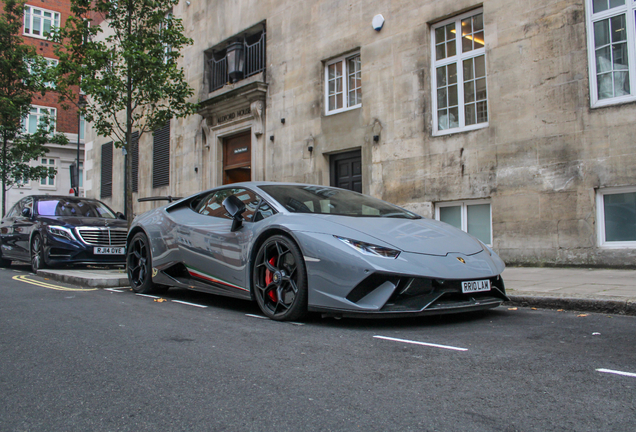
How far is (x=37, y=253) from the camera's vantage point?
10.1 m

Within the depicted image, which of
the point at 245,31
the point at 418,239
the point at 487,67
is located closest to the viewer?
the point at 418,239

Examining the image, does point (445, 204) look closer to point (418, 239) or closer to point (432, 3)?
point (432, 3)

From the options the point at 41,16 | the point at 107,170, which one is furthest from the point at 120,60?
the point at 41,16

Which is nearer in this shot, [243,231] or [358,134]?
[243,231]

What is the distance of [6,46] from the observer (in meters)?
Answer: 20.0

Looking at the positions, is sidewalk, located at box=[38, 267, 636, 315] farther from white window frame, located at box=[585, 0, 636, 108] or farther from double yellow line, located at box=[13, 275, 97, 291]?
white window frame, located at box=[585, 0, 636, 108]

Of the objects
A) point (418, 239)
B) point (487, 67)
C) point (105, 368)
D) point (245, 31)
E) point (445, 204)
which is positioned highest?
point (245, 31)

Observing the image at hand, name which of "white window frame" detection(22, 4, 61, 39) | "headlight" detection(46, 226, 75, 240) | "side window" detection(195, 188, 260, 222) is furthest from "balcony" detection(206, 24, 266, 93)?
"white window frame" detection(22, 4, 61, 39)

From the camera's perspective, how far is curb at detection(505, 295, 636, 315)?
479 centimetres

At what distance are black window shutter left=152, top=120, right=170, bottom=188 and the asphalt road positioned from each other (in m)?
15.6

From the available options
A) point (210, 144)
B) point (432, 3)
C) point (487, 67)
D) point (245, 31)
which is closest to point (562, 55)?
point (487, 67)

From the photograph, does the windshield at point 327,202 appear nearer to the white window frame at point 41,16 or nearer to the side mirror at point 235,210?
the side mirror at point 235,210

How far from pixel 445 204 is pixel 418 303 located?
7.31 m

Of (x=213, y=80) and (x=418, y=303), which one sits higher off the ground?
(x=213, y=80)
